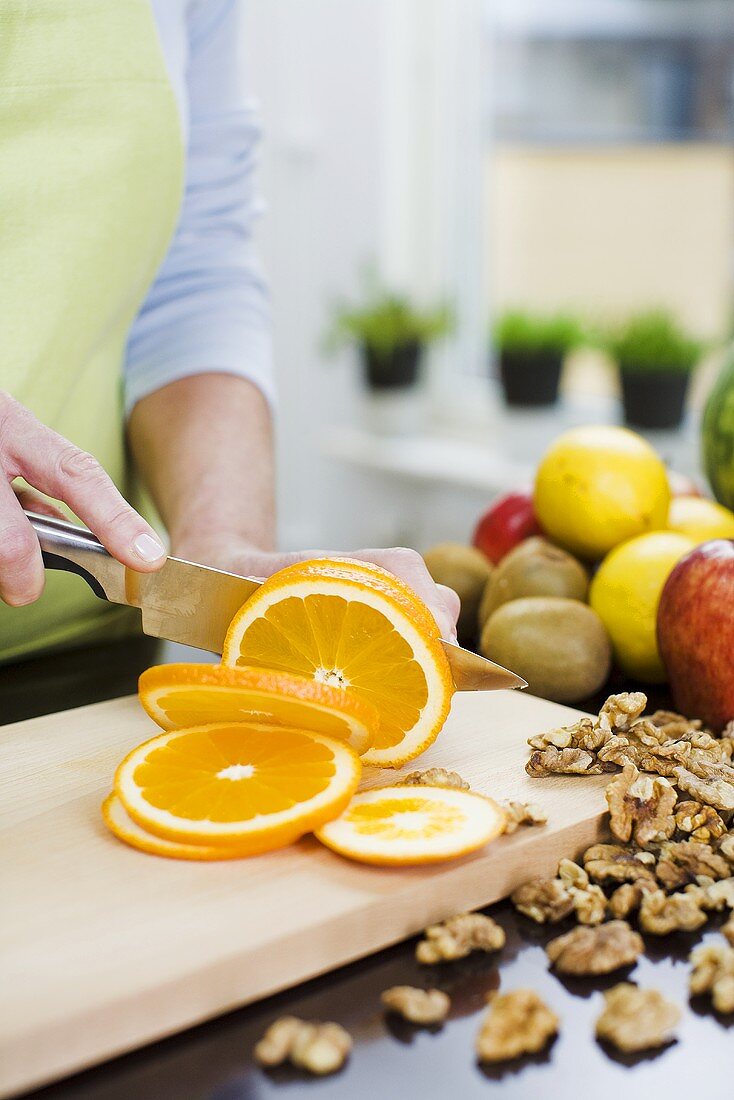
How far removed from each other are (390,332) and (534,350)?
42cm

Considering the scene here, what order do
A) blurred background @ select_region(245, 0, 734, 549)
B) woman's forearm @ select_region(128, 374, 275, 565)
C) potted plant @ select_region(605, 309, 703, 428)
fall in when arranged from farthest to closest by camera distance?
blurred background @ select_region(245, 0, 734, 549) < potted plant @ select_region(605, 309, 703, 428) < woman's forearm @ select_region(128, 374, 275, 565)

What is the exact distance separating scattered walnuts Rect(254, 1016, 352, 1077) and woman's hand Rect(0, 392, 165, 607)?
40cm

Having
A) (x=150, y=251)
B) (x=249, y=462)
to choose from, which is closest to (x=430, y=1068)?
(x=249, y=462)

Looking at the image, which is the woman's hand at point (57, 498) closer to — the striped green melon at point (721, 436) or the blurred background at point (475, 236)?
the striped green melon at point (721, 436)

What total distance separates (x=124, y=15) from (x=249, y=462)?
1.46 feet

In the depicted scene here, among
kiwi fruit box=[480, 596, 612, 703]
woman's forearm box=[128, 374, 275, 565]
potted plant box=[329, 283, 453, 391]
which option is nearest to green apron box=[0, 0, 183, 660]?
woman's forearm box=[128, 374, 275, 565]

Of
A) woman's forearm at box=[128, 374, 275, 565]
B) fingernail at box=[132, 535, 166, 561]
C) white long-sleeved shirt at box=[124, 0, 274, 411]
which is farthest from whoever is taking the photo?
white long-sleeved shirt at box=[124, 0, 274, 411]

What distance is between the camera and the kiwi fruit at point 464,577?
121cm

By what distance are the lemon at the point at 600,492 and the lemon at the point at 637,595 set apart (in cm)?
6

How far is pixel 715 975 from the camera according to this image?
63 cm

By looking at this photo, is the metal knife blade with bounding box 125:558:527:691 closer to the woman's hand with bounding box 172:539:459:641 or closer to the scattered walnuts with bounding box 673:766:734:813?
the woman's hand with bounding box 172:539:459:641

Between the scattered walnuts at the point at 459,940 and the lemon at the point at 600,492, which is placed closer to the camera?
the scattered walnuts at the point at 459,940

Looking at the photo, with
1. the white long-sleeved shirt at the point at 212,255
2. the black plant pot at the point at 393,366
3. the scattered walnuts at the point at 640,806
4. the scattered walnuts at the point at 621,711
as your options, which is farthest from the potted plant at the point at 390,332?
the scattered walnuts at the point at 640,806

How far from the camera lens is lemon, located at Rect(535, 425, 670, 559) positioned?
1186mm
